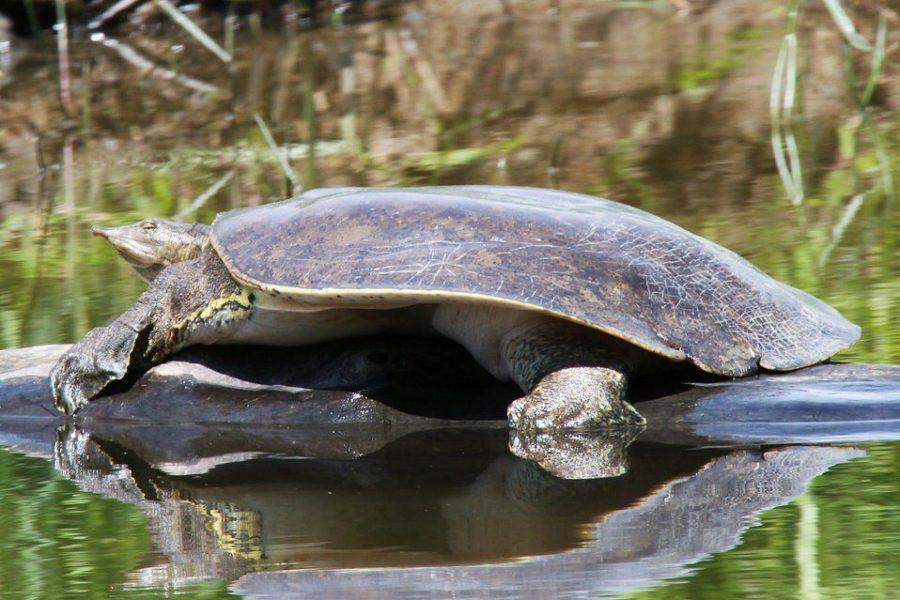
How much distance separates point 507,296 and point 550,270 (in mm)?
129

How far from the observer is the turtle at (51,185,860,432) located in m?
3.13

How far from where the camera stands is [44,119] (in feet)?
32.5

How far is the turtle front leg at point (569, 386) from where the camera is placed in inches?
124

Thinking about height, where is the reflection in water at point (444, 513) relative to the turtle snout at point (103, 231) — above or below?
below

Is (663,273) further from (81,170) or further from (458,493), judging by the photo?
(81,170)

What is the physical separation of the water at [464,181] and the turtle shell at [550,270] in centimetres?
30

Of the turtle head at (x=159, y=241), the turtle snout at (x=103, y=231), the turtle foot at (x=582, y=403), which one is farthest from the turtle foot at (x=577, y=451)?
the turtle snout at (x=103, y=231)

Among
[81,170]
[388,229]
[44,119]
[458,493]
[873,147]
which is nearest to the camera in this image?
[458,493]

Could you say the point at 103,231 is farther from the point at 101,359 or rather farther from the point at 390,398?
the point at 390,398

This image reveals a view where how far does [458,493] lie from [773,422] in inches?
30.7

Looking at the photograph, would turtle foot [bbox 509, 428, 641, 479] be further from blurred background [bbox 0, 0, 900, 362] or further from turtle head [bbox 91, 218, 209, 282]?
turtle head [bbox 91, 218, 209, 282]

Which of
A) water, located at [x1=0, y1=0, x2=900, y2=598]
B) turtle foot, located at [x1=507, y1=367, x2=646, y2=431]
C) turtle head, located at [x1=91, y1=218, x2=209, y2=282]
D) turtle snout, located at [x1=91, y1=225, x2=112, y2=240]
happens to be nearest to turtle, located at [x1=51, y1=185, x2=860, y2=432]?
turtle foot, located at [x1=507, y1=367, x2=646, y2=431]

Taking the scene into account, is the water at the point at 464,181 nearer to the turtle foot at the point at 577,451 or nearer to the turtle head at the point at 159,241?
→ the turtle foot at the point at 577,451

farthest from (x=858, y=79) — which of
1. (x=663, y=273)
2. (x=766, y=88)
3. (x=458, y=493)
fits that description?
(x=458, y=493)
